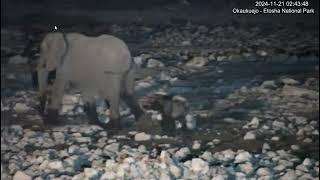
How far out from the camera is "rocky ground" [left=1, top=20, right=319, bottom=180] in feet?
5.37

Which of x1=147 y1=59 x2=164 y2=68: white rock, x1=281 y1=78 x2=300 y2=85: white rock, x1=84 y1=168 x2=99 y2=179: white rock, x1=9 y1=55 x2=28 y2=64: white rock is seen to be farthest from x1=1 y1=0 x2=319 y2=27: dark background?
x1=84 y1=168 x2=99 y2=179: white rock

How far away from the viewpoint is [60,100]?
2.04 m

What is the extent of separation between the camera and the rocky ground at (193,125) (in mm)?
1638

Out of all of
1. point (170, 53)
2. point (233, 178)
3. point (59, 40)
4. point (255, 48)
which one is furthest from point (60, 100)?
point (255, 48)

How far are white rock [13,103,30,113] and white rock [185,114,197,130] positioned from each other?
2.07ft

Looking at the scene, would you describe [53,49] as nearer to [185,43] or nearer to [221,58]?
[221,58]

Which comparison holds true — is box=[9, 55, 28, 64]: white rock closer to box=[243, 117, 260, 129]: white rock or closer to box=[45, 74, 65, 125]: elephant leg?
box=[45, 74, 65, 125]: elephant leg

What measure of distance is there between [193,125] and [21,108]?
684 mm

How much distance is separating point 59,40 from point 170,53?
1.54m

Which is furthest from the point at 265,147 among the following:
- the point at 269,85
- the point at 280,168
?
the point at 269,85

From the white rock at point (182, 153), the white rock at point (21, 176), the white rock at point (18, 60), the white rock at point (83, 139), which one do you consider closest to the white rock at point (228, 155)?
the white rock at point (182, 153)

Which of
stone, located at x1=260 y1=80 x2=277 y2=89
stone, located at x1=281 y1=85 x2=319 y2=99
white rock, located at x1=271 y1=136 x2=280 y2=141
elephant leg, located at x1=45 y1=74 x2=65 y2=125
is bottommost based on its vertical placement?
white rock, located at x1=271 y1=136 x2=280 y2=141

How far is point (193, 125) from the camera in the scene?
2088 millimetres

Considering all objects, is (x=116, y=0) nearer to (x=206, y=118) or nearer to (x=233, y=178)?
(x=206, y=118)
